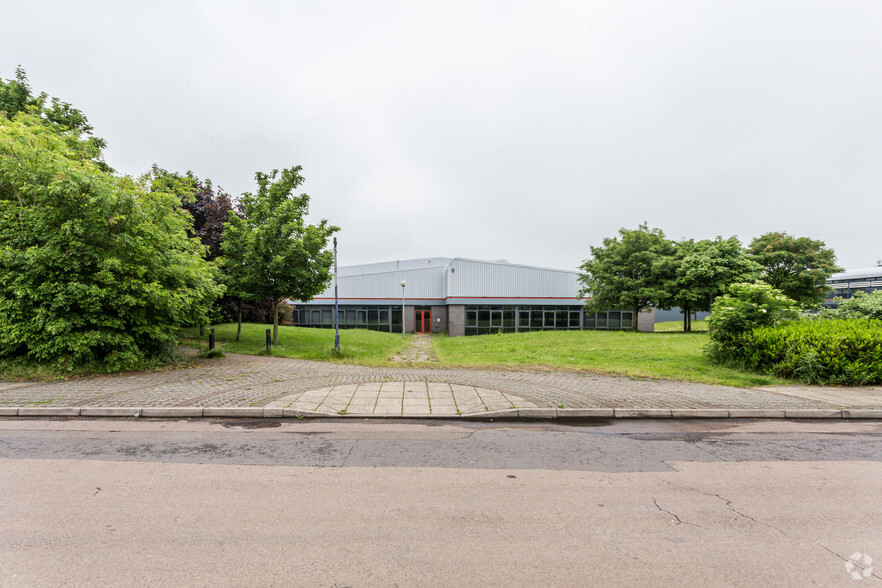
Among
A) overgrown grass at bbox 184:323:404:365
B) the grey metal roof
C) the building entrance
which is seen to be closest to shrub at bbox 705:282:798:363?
overgrown grass at bbox 184:323:404:365

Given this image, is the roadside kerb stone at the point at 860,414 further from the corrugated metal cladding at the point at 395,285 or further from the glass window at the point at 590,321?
the corrugated metal cladding at the point at 395,285

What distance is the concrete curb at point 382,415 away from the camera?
6520 millimetres

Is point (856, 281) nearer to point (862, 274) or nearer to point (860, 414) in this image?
point (862, 274)

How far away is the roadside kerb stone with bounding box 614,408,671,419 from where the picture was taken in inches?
266

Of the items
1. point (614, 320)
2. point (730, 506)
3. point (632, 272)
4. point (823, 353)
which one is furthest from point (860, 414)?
point (614, 320)

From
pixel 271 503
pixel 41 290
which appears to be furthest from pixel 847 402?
pixel 41 290

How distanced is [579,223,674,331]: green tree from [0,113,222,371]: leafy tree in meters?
27.9

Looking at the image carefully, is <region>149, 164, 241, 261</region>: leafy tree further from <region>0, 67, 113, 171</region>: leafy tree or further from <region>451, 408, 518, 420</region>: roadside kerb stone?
<region>451, 408, 518, 420</region>: roadside kerb stone

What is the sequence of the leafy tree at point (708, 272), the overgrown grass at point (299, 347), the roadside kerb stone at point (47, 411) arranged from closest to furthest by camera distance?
the roadside kerb stone at point (47, 411)
the overgrown grass at point (299, 347)
the leafy tree at point (708, 272)

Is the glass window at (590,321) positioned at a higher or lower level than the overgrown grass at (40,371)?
higher

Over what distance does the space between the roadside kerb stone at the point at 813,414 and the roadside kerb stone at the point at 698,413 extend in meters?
1.22

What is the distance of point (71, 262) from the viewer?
9.34 m

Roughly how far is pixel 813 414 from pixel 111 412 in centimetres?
1261

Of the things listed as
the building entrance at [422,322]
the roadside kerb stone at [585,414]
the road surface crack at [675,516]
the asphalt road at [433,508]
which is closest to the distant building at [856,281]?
the building entrance at [422,322]
